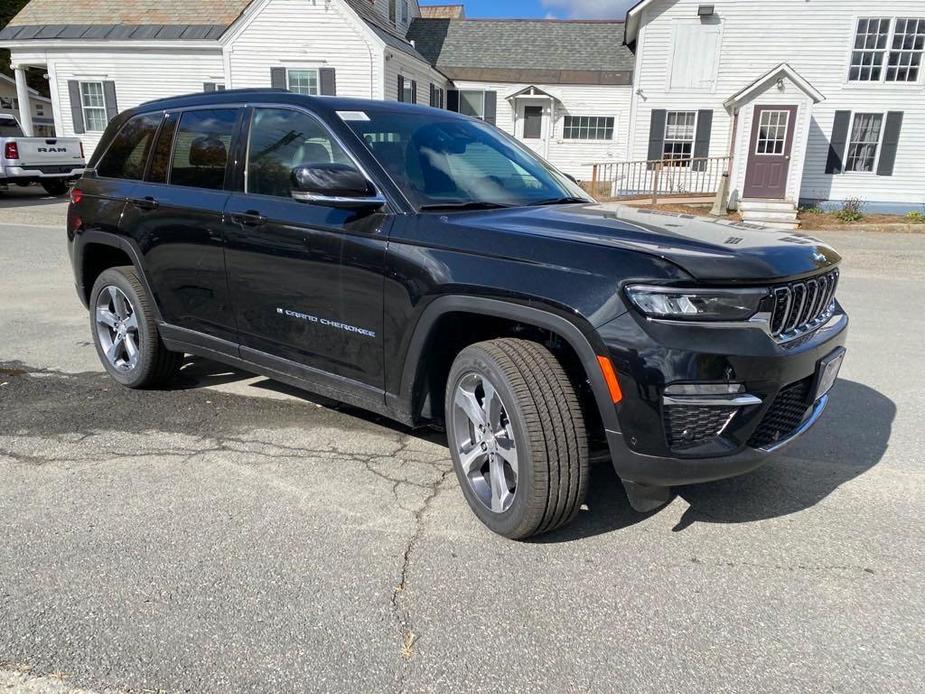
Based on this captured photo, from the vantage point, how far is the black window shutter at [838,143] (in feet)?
64.5

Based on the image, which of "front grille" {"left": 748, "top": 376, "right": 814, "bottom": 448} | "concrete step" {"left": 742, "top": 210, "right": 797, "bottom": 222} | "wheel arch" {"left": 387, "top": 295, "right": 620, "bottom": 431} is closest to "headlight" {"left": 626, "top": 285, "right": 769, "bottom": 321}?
"wheel arch" {"left": 387, "top": 295, "right": 620, "bottom": 431}

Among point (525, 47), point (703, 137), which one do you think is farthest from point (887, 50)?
point (525, 47)

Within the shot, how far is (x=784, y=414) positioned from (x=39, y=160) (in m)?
19.7

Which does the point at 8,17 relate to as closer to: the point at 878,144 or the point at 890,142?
the point at 878,144

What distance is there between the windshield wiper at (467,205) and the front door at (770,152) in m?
18.0

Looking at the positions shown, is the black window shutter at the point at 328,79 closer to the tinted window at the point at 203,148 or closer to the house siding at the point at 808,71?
the house siding at the point at 808,71

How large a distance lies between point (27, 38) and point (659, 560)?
2601 centimetres

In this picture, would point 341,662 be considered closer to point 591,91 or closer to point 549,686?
point 549,686

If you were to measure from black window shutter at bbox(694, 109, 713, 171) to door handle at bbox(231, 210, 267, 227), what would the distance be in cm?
1888

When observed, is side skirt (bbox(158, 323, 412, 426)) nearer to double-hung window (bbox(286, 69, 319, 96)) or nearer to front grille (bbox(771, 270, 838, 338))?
front grille (bbox(771, 270, 838, 338))

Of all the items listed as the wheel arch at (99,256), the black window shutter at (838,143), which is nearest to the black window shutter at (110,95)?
the wheel arch at (99,256)

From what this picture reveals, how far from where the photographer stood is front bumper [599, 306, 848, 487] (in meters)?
2.52

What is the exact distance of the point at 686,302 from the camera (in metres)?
2.54

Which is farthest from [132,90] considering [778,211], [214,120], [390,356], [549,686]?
[549,686]
